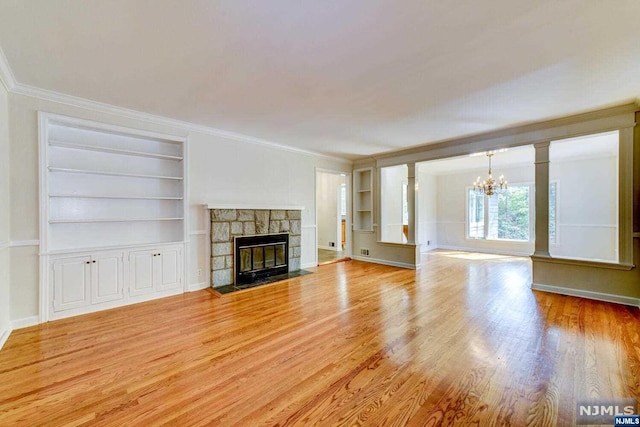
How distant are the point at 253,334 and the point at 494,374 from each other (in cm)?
215

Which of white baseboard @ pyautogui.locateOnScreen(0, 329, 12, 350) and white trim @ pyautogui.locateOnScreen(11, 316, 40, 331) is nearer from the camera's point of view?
white baseboard @ pyautogui.locateOnScreen(0, 329, 12, 350)

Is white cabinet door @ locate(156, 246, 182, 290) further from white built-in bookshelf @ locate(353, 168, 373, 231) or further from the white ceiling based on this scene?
white built-in bookshelf @ locate(353, 168, 373, 231)

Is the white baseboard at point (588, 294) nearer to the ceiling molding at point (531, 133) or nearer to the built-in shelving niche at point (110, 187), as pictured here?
the ceiling molding at point (531, 133)

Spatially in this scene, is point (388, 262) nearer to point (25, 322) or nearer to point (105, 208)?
point (105, 208)

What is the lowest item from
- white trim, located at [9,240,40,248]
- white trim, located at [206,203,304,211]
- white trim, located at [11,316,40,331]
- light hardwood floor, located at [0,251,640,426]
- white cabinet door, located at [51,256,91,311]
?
light hardwood floor, located at [0,251,640,426]

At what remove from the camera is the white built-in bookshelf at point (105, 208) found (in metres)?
3.17

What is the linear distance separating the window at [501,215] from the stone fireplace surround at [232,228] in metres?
6.26

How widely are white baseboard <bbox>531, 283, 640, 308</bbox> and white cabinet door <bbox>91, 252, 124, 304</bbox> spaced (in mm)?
6107

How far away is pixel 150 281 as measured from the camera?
12.5 feet

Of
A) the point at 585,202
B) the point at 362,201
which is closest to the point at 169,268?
the point at 362,201

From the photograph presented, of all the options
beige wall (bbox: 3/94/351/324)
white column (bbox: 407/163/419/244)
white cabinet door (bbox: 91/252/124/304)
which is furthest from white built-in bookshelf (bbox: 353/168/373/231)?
white cabinet door (bbox: 91/252/124/304)

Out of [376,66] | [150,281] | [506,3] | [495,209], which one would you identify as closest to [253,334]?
[150,281]

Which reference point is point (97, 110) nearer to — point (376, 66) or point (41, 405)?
point (41, 405)

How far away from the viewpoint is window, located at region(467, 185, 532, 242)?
24.9 feet
